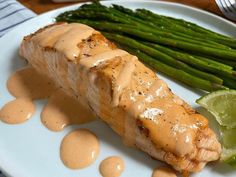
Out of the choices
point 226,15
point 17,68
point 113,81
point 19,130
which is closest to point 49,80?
point 17,68

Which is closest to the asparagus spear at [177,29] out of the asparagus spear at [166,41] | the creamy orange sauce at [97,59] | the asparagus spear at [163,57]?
the asparagus spear at [166,41]

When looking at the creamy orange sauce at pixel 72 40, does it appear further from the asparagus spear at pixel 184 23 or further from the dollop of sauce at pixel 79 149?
the asparagus spear at pixel 184 23

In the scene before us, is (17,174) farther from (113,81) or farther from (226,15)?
(226,15)

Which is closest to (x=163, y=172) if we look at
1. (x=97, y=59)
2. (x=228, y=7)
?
(x=97, y=59)

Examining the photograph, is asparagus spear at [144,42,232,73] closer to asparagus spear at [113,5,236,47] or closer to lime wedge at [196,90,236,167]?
asparagus spear at [113,5,236,47]

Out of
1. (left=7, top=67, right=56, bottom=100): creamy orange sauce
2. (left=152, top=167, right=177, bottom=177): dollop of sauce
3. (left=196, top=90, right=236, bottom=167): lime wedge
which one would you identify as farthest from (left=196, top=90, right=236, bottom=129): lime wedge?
(left=7, top=67, right=56, bottom=100): creamy orange sauce
